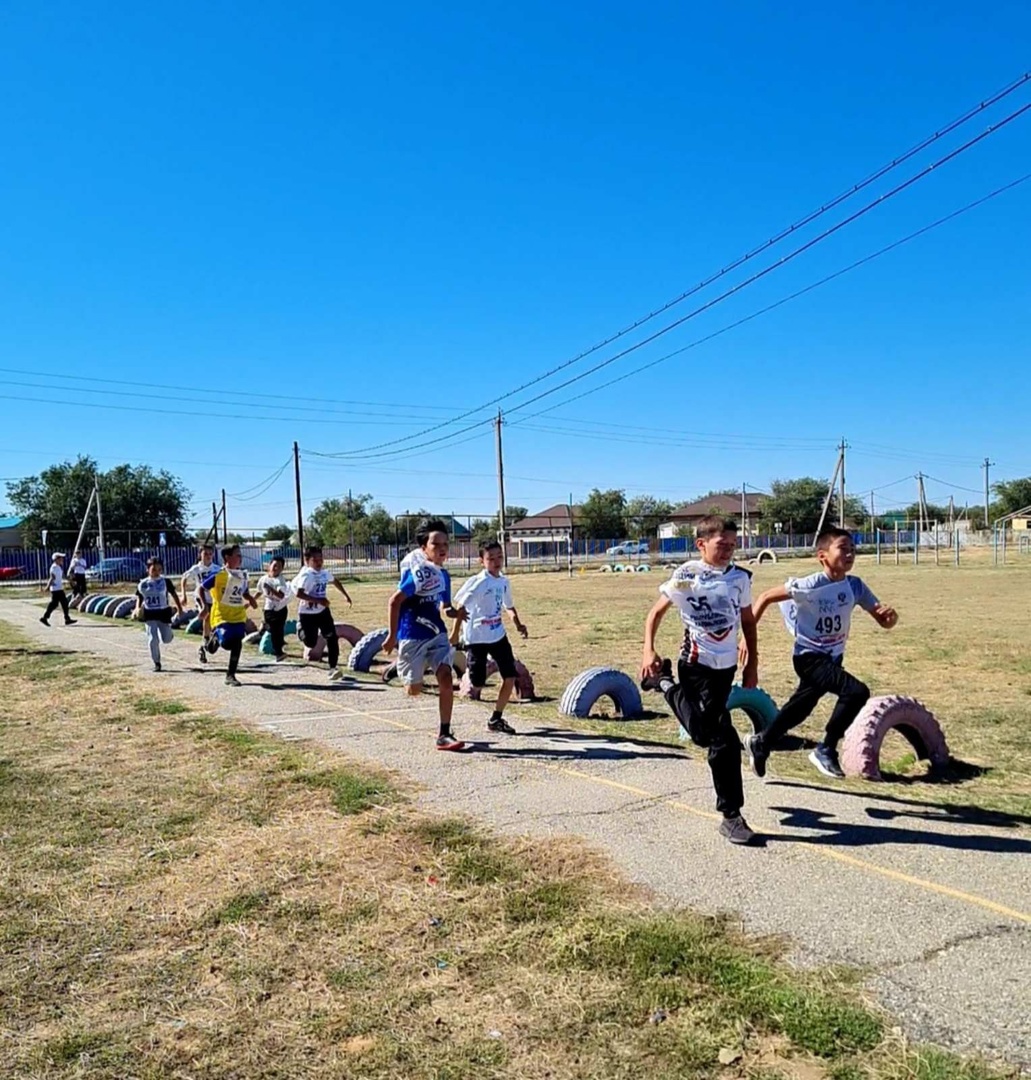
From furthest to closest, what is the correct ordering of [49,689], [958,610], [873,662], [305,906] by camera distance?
[958,610] → [873,662] → [49,689] → [305,906]

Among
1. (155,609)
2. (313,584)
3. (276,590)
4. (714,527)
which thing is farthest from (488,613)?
(155,609)

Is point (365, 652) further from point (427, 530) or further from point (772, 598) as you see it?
point (772, 598)

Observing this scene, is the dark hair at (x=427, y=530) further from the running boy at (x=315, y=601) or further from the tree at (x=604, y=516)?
the tree at (x=604, y=516)

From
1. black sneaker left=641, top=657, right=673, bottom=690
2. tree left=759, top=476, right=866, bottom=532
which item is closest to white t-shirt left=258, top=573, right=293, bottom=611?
black sneaker left=641, top=657, right=673, bottom=690

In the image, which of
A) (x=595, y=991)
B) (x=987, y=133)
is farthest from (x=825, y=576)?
(x=987, y=133)

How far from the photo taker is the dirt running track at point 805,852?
333 cm

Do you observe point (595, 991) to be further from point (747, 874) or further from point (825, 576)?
point (825, 576)

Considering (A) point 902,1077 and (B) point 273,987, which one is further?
(B) point 273,987

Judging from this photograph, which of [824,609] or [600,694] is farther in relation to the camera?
[600,694]

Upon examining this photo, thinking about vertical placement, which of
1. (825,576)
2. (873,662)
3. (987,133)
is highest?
(987,133)

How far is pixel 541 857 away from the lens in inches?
187

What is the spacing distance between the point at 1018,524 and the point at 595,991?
109261mm

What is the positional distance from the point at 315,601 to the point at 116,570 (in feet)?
110

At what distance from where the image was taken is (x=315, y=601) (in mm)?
12477
